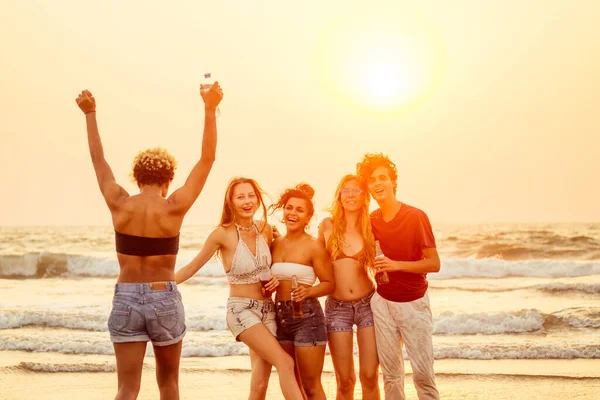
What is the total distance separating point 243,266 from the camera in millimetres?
5531

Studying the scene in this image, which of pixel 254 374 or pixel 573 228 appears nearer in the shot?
pixel 254 374

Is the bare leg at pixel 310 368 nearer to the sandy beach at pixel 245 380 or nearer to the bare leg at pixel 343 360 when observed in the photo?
the bare leg at pixel 343 360

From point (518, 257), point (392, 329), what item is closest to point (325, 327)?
point (392, 329)

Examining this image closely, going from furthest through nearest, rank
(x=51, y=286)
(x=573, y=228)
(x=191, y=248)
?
(x=573, y=228) → (x=191, y=248) → (x=51, y=286)

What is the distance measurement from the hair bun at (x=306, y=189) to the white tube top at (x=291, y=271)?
0.65 metres

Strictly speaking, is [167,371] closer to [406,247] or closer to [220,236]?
[220,236]

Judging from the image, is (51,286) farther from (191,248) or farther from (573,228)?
(573,228)

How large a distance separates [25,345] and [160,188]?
7.61 meters

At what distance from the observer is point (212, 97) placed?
5039 mm

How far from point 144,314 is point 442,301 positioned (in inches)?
539

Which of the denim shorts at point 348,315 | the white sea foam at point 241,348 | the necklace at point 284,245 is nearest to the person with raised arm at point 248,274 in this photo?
the necklace at point 284,245

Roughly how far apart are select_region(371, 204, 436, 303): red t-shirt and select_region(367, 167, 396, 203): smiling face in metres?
0.20

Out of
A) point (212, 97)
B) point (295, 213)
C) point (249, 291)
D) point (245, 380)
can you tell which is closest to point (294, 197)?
point (295, 213)

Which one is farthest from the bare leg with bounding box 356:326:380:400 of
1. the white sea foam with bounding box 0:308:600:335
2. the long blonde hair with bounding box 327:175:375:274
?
the white sea foam with bounding box 0:308:600:335
